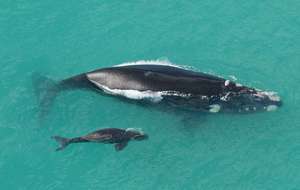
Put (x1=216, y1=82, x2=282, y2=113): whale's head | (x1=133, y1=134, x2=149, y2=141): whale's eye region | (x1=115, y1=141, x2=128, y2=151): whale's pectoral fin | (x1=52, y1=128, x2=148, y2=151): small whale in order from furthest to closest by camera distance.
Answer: (x1=216, y1=82, x2=282, y2=113): whale's head, (x1=133, y1=134, x2=149, y2=141): whale's eye region, (x1=115, y1=141, x2=128, y2=151): whale's pectoral fin, (x1=52, y1=128, x2=148, y2=151): small whale

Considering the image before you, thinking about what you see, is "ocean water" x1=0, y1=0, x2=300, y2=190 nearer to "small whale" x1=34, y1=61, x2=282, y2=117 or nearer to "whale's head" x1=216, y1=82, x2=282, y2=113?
"whale's head" x1=216, y1=82, x2=282, y2=113

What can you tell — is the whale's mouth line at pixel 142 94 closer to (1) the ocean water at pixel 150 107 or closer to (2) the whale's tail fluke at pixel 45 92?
(1) the ocean water at pixel 150 107

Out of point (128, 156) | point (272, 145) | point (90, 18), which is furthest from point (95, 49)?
point (272, 145)

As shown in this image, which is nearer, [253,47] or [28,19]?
[253,47]

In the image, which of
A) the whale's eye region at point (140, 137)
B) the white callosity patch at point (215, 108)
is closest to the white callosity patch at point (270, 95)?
the white callosity patch at point (215, 108)

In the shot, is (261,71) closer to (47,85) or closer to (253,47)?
(253,47)

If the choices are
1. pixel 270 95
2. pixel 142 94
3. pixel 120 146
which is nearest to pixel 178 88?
pixel 142 94

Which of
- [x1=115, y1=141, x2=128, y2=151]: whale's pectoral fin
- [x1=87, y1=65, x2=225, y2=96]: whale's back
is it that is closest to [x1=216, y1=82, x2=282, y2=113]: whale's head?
[x1=87, y1=65, x2=225, y2=96]: whale's back
